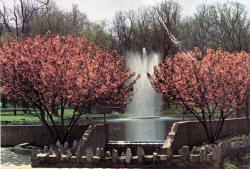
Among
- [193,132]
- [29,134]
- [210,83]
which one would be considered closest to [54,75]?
[29,134]

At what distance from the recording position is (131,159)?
14664 mm

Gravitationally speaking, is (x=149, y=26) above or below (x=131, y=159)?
above

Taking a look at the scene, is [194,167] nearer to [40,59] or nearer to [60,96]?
[60,96]

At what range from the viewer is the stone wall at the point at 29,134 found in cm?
2148

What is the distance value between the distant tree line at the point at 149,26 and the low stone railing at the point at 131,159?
31470 mm

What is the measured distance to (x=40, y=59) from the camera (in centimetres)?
1919

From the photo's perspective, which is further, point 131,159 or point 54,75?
point 54,75

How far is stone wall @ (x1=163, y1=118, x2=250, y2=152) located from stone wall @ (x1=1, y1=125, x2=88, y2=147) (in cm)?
548

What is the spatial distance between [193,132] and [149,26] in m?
36.7

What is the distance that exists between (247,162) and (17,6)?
118 feet

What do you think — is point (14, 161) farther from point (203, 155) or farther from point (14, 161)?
point (203, 155)

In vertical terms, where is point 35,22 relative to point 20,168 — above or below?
above

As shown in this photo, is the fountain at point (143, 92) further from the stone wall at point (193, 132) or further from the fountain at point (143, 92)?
the stone wall at point (193, 132)

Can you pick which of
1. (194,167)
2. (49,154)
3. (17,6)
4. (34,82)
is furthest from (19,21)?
(194,167)
